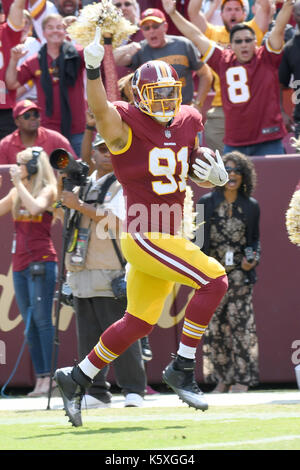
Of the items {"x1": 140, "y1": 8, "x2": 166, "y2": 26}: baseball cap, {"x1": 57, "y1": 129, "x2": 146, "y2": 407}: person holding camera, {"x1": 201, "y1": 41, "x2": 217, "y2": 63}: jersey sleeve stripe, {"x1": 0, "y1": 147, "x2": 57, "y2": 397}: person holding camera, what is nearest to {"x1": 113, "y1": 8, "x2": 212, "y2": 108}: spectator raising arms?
{"x1": 140, "y1": 8, "x2": 166, "y2": 26}: baseball cap

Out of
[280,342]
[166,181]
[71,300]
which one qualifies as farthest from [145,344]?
[166,181]

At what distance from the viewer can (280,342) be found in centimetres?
895

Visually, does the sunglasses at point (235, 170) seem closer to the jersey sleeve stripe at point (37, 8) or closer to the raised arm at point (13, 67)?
the raised arm at point (13, 67)

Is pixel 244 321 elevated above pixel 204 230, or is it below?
below

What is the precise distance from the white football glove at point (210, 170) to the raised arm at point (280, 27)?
3546mm

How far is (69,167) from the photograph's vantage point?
7.51 meters

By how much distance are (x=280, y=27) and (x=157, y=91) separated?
3.75 meters

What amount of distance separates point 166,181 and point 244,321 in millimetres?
2754

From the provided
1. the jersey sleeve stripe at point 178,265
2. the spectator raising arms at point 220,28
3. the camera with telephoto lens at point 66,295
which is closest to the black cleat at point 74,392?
the jersey sleeve stripe at point 178,265

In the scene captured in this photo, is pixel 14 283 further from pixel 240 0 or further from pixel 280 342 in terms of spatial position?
pixel 240 0

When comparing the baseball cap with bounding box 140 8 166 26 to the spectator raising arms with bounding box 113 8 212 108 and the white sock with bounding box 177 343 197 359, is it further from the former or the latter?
the white sock with bounding box 177 343 197 359

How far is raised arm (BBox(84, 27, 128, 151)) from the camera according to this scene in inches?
221

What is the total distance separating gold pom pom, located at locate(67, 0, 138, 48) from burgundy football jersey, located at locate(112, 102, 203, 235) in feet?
8.35

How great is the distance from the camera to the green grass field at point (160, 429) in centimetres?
497
